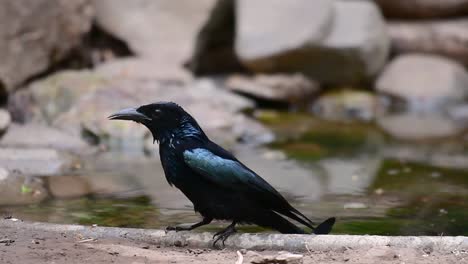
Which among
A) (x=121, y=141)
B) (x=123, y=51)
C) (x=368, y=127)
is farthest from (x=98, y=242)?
(x=123, y=51)

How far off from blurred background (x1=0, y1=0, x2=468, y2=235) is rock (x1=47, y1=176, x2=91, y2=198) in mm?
15

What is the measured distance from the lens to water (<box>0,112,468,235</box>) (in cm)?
536

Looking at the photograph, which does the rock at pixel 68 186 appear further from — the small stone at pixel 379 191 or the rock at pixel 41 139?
the small stone at pixel 379 191

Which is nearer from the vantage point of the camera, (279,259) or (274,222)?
(279,259)

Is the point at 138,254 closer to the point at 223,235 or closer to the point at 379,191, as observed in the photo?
the point at 223,235

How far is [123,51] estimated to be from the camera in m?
11.2

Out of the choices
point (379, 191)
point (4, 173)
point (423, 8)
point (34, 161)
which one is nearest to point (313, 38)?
point (423, 8)

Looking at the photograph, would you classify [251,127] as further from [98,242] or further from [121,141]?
[98,242]

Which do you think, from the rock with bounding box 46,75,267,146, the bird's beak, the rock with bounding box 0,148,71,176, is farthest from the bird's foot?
the rock with bounding box 46,75,267,146

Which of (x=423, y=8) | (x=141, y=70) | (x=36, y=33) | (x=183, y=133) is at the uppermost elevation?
(x=423, y=8)

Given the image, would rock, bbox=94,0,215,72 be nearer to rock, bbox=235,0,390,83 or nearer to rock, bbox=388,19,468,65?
rock, bbox=235,0,390,83

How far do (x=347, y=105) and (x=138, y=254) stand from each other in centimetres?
785

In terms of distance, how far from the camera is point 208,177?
13.7 feet

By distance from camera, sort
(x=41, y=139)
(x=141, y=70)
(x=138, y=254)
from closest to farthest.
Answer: (x=138, y=254) < (x=41, y=139) < (x=141, y=70)
